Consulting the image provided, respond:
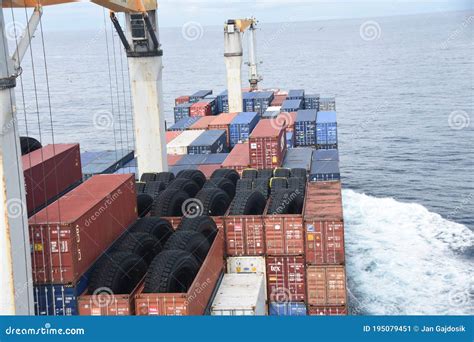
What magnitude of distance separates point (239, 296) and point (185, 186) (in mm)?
8289

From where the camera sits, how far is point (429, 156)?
5953 centimetres

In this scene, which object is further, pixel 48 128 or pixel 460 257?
pixel 48 128

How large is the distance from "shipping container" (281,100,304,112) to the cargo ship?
14.2 m

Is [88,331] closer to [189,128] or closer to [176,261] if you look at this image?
[176,261]

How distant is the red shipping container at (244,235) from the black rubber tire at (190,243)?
220 cm

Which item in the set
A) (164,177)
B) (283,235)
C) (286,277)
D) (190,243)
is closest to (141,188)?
(164,177)

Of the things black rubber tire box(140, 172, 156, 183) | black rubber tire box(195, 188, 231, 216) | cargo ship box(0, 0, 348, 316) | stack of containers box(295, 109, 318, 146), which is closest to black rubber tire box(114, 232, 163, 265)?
cargo ship box(0, 0, 348, 316)

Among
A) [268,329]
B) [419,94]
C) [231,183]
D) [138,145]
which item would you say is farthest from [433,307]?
[419,94]

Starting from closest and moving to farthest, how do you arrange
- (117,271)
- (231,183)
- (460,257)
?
(117,271) < (231,183) < (460,257)

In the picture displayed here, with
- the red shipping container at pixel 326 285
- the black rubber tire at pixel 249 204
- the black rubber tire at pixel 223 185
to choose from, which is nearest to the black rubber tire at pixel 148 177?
the black rubber tire at pixel 223 185

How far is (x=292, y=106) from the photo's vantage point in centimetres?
5069

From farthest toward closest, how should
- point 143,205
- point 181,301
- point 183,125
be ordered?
1. point 183,125
2. point 143,205
3. point 181,301

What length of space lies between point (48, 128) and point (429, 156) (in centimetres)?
4993

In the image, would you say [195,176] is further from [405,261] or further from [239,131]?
[405,261]
